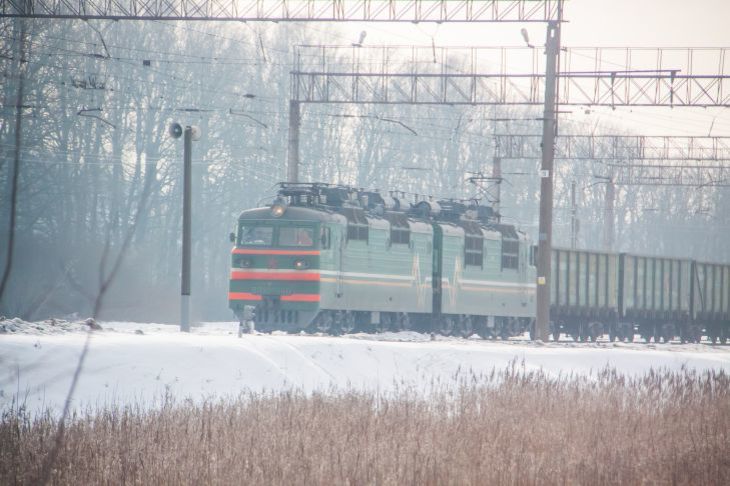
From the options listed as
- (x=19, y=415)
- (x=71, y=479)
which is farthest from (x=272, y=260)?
(x=71, y=479)

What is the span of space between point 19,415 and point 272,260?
1640cm

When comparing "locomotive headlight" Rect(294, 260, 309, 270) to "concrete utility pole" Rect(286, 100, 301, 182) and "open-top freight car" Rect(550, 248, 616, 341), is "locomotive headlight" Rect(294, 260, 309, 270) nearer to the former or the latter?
"concrete utility pole" Rect(286, 100, 301, 182)

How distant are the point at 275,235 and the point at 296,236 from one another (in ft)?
2.02

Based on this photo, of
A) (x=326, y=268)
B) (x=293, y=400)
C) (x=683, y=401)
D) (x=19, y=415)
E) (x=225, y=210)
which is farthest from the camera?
(x=225, y=210)

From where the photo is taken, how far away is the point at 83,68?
161ft

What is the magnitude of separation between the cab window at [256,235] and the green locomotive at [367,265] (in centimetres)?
2

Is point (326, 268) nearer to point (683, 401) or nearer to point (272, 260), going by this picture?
point (272, 260)

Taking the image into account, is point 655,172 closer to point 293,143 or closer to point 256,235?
point 293,143

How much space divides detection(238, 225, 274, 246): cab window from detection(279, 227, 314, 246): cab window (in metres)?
0.31

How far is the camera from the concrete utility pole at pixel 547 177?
31.1 metres

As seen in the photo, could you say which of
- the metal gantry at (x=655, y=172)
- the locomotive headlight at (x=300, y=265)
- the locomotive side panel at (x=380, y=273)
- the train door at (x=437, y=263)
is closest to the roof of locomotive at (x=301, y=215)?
the locomotive side panel at (x=380, y=273)

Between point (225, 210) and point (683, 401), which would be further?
point (225, 210)

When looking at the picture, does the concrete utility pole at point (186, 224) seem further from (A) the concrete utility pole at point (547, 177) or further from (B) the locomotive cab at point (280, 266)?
(A) the concrete utility pole at point (547, 177)

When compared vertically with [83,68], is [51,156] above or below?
below
